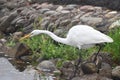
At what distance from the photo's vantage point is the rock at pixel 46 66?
11.5m

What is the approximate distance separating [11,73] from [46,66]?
873 mm

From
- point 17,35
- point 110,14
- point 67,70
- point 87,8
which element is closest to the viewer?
point 67,70

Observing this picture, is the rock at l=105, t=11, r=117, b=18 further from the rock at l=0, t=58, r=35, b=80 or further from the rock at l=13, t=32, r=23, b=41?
the rock at l=0, t=58, r=35, b=80

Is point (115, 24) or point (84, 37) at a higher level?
point (84, 37)

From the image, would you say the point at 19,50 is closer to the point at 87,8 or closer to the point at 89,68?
the point at 89,68

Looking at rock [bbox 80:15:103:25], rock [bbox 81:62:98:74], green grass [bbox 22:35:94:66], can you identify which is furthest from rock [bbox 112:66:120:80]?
rock [bbox 80:15:103:25]

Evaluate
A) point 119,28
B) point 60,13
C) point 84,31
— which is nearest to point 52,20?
point 60,13

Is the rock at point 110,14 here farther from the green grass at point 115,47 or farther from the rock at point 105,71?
the rock at point 105,71

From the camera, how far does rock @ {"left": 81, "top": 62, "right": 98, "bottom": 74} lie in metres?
10.2

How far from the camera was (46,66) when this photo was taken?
11.6 m

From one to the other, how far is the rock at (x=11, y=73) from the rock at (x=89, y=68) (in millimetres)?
1287

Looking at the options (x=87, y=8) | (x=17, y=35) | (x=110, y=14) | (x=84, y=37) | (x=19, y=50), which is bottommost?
(x=17, y=35)

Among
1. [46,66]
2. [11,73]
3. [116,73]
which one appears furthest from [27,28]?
[116,73]

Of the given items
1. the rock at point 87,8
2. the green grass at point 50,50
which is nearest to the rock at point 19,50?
the green grass at point 50,50
